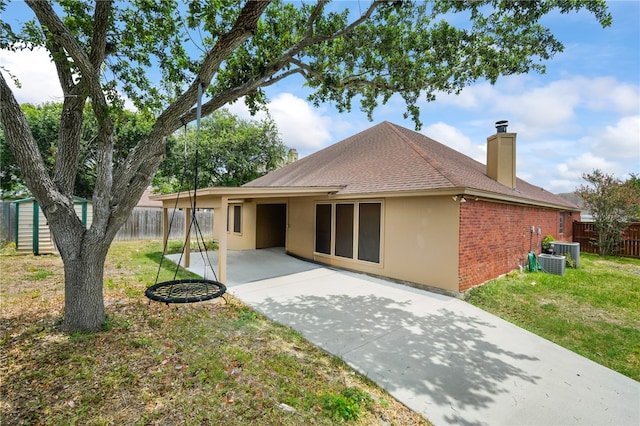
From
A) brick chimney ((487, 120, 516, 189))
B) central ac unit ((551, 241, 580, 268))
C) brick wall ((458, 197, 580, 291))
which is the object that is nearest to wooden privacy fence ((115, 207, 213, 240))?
brick wall ((458, 197, 580, 291))

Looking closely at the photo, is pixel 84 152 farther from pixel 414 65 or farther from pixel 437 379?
pixel 437 379

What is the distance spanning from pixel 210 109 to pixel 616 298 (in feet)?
30.8

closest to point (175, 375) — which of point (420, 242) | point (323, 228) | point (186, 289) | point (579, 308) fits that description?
point (186, 289)

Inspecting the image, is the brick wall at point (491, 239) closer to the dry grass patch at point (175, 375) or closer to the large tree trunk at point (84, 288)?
the dry grass patch at point (175, 375)

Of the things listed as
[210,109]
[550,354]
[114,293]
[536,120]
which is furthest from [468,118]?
[114,293]

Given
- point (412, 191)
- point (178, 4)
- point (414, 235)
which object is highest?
point (178, 4)

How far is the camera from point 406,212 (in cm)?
718

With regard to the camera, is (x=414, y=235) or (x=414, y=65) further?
(x=414, y=235)

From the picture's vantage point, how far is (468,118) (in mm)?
9875

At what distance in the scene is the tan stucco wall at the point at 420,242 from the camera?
6.32 metres

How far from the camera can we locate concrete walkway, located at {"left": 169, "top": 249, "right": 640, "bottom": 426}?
2.81 meters

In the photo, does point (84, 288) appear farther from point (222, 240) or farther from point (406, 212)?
point (406, 212)

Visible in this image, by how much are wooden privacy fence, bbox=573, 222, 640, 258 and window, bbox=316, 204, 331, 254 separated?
14.0 meters

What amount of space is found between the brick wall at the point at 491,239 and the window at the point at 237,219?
9689mm
